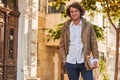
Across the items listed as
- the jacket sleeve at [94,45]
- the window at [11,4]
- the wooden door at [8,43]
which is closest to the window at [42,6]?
the window at [11,4]

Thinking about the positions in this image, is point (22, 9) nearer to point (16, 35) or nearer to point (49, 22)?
point (16, 35)

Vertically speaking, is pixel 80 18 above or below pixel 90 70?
above

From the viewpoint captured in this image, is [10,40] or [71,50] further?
[10,40]

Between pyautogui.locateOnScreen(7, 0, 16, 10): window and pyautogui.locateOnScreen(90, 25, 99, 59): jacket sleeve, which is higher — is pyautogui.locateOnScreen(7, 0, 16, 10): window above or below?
above

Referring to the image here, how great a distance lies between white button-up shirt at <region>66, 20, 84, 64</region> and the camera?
596 cm

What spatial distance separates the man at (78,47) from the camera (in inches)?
234

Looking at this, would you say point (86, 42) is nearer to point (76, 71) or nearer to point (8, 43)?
point (76, 71)

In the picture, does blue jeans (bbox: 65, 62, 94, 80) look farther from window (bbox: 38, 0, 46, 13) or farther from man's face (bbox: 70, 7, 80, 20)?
window (bbox: 38, 0, 46, 13)

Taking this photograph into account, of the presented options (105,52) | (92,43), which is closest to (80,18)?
(92,43)

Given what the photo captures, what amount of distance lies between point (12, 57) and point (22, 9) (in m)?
1.65

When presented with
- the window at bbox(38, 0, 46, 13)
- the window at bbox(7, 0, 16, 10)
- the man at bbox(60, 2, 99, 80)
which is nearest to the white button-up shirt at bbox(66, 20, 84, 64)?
the man at bbox(60, 2, 99, 80)

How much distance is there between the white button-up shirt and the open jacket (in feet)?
0.16

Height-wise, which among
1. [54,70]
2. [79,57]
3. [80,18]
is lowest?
[54,70]

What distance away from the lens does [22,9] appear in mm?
13969
